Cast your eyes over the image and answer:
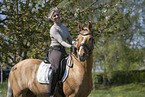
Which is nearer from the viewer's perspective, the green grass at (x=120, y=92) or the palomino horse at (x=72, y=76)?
the palomino horse at (x=72, y=76)

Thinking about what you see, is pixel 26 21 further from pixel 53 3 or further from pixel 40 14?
pixel 53 3

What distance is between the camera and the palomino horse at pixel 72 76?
14.2 ft

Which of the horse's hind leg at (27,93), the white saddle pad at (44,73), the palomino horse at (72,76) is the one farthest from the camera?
the horse's hind leg at (27,93)

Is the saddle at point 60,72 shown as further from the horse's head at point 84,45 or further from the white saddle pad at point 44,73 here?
the horse's head at point 84,45

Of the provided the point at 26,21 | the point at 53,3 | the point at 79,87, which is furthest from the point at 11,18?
the point at 79,87

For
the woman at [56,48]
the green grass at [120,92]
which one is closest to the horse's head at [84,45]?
the woman at [56,48]

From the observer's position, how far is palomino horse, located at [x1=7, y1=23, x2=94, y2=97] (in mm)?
4332

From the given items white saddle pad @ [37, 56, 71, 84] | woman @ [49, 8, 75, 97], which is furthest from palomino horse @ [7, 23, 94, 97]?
woman @ [49, 8, 75, 97]

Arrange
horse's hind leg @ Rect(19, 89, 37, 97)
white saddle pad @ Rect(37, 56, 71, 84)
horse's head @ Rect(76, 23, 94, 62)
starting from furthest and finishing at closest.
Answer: horse's hind leg @ Rect(19, 89, 37, 97), white saddle pad @ Rect(37, 56, 71, 84), horse's head @ Rect(76, 23, 94, 62)

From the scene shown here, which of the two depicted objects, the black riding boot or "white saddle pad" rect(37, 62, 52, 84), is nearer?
the black riding boot

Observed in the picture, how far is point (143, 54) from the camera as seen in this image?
83.0ft

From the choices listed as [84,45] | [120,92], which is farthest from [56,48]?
[120,92]

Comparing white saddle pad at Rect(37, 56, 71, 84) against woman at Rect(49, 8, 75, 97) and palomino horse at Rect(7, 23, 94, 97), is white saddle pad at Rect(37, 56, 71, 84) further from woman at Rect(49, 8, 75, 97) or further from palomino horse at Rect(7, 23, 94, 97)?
woman at Rect(49, 8, 75, 97)

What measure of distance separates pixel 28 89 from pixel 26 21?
184 inches
